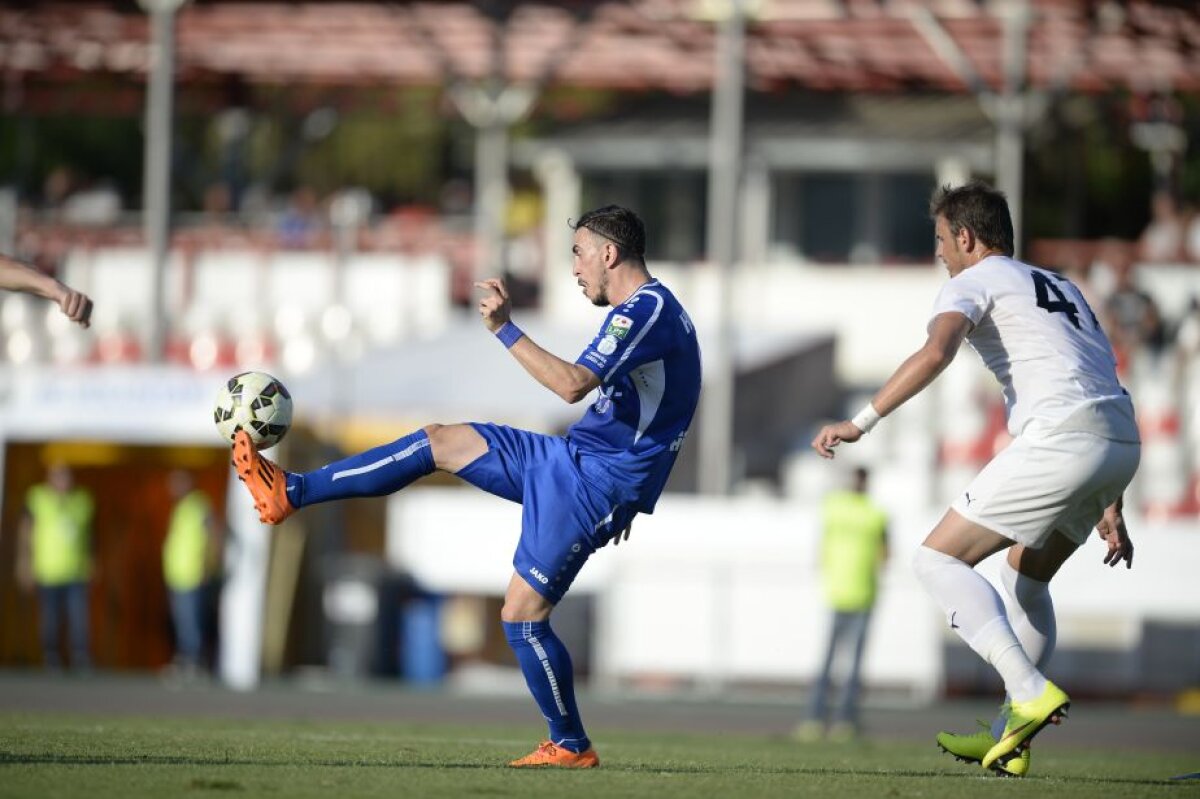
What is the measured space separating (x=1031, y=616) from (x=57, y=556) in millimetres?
14780

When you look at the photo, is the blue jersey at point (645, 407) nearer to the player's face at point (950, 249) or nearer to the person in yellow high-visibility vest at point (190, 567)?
the player's face at point (950, 249)

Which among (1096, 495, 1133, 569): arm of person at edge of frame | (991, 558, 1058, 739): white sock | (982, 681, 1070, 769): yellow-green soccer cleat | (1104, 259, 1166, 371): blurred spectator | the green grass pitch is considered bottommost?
the green grass pitch

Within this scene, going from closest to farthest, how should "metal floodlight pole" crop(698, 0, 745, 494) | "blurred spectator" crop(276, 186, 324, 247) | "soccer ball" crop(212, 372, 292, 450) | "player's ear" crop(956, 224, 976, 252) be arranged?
1. "player's ear" crop(956, 224, 976, 252)
2. "soccer ball" crop(212, 372, 292, 450)
3. "metal floodlight pole" crop(698, 0, 745, 494)
4. "blurred spectator" crop(276, 186, 324, 247)

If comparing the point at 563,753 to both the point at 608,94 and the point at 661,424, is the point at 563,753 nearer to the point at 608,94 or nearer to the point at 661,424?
the point at 661,424

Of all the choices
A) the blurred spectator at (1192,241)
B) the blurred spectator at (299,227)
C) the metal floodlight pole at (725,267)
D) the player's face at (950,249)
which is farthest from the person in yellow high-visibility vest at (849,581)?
the blurred spectator at (299,227)

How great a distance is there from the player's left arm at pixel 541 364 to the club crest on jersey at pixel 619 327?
208 mm

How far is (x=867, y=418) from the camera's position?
27.1ft

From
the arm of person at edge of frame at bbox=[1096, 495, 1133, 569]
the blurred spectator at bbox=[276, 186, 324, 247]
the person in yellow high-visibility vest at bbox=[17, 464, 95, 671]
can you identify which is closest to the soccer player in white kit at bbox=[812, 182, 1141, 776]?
the arm of person at edge of frame at bbox=[1096, 495, 1133, 569]

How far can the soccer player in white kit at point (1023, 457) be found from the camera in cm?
845

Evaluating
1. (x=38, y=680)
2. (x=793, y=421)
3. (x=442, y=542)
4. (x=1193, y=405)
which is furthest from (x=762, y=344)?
(x=38, y=680)

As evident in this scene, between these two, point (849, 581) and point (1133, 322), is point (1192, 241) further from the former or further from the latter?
point (849, 581)

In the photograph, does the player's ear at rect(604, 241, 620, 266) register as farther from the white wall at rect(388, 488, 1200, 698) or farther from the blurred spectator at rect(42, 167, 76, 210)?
the blurred spectator at rect(42, 167, 76, 210)

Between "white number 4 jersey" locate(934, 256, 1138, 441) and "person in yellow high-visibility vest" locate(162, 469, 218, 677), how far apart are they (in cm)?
1456

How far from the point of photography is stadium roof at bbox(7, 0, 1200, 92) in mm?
28891
